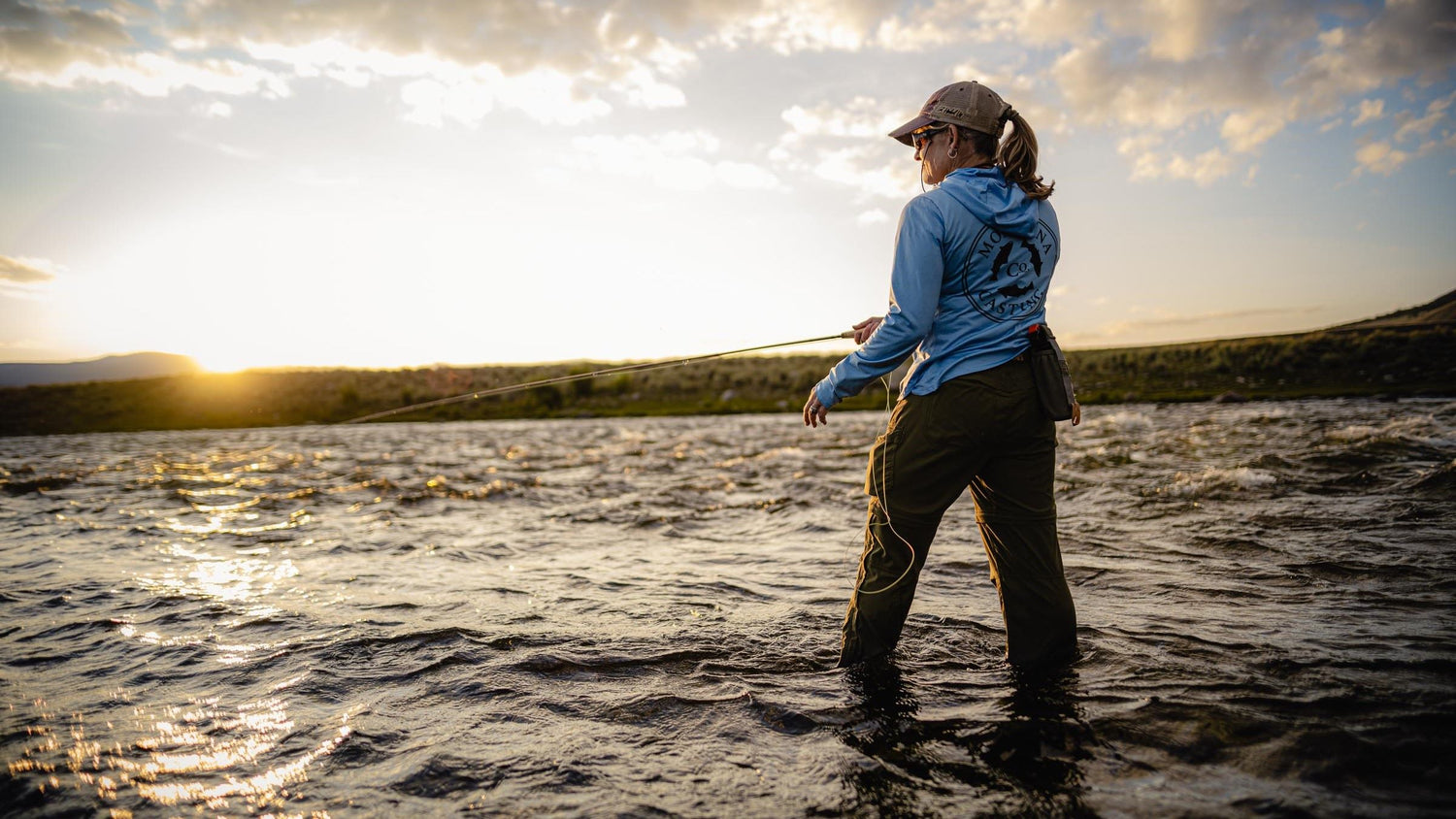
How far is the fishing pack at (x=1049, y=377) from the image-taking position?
3.59 meters

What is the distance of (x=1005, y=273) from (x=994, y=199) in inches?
14.7

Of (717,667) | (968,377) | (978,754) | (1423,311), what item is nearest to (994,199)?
(968,377)

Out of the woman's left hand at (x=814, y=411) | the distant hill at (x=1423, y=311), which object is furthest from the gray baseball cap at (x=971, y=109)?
the distant hill at (x=1423, y=311)

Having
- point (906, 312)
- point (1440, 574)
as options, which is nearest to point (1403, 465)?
point (1440, 574)

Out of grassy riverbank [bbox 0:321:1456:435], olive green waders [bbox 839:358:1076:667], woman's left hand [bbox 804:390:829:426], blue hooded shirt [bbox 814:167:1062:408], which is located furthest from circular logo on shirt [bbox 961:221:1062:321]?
grassy riverbank [bbox 0:321:1456:435]

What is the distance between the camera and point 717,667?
4332 mm

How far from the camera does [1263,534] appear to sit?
276 inches

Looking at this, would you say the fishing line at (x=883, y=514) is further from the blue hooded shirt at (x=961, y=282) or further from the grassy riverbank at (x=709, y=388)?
the grassy riverbank at (x=709, y=388)

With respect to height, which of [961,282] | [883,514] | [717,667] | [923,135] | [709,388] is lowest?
[717,667]

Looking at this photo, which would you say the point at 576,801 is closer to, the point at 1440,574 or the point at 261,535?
the point at 1440,574

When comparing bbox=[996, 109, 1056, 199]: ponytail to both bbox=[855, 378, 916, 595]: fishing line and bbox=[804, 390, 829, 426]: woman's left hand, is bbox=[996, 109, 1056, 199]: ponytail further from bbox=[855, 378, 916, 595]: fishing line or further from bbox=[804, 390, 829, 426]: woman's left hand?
bbox=[804, 390, 829, 426]: woman's left hand

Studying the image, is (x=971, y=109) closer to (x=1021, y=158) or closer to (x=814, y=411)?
(x=1021, y=158)

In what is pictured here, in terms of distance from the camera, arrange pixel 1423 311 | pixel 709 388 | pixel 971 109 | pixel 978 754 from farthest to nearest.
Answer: pixel 709 388 → pixel 1423 311 → pixel 971 109 → pixel 978 754

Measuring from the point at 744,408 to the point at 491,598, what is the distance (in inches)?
1240
